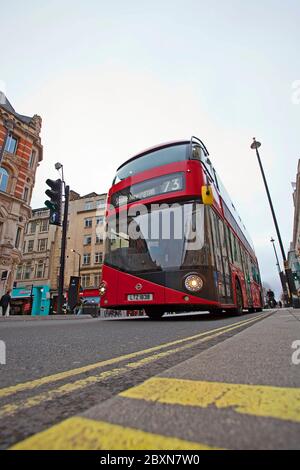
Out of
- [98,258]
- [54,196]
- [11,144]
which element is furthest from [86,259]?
[54,196]

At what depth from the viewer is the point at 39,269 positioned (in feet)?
117

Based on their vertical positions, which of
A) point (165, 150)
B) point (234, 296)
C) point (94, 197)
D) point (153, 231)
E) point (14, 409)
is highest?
point (94, 197)

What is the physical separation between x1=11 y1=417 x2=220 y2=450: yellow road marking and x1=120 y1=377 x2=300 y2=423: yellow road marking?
0.20 metres

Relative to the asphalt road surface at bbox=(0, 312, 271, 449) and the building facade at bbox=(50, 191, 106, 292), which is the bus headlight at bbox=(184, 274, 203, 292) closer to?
the asphalt road surface at bbox=(0, 312, 271, 449)

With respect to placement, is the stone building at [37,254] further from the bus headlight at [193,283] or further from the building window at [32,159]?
the bus headlight at [193,283]

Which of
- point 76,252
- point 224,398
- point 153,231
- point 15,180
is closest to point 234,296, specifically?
point 153,231

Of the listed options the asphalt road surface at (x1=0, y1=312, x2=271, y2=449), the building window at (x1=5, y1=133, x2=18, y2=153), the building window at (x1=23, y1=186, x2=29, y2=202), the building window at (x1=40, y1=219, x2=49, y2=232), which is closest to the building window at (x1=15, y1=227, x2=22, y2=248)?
the building window at (x1=23, y1=186, x2=29, y2=202)

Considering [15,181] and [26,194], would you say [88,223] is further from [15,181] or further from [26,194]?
[15,181]

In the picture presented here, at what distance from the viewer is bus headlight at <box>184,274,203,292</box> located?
4.71 metres

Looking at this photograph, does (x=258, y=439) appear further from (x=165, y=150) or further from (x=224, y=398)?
A: (x=165, y=150)

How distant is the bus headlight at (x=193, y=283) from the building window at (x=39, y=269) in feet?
111

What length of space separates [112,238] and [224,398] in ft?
17.7

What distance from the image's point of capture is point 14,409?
783 mm

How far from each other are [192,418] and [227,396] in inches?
8.0
